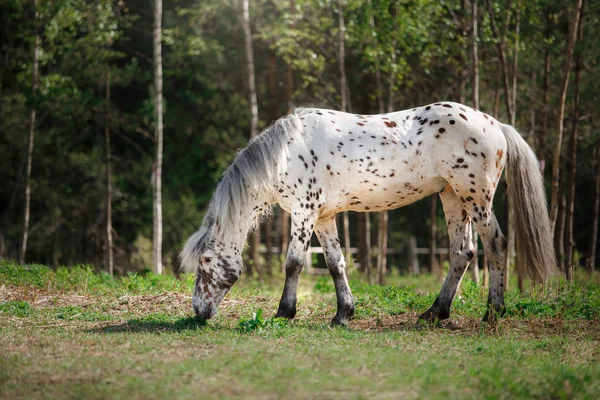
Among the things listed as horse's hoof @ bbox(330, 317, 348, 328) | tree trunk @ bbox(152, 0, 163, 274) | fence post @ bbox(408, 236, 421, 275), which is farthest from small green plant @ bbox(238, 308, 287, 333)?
fence post @ bbox(408, 236, 421, 275)

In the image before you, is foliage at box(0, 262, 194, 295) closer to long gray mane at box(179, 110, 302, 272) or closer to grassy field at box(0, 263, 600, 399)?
grassy field at box(0, 263, 600, 399)

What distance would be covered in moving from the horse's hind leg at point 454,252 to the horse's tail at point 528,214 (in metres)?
0.53

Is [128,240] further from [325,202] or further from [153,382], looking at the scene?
[153,382]

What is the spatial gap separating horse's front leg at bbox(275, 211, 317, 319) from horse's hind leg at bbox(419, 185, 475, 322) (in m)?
1.37

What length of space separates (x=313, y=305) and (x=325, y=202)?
1.82 metres

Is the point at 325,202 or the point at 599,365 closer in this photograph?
the point at 599,365

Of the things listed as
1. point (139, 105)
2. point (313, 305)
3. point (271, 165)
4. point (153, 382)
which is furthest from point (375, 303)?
point (139, 105)

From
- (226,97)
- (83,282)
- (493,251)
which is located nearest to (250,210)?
(493,251)

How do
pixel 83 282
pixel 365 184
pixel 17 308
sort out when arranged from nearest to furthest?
1. pixel 365 184
2. pixel 17 308
3. pixel 83 282

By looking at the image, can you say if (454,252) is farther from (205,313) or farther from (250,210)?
(205,313)

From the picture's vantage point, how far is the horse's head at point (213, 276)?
6719 millimetres

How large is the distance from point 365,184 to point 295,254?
3.40 feet

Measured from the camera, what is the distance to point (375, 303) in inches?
308

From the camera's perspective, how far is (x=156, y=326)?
6555 millimetres
